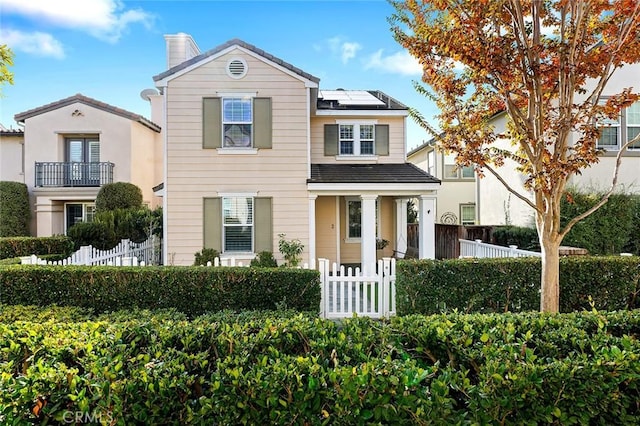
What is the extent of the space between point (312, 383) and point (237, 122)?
9968 millimetres

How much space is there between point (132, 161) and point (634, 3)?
18.6 m

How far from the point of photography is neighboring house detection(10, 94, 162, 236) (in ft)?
56.8

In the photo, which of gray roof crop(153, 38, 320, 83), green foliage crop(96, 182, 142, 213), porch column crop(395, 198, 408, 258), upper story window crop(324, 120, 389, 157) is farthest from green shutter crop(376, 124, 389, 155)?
green foliage crop(96, 182, 142, 213)

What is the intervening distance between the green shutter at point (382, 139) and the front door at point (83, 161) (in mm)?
13601

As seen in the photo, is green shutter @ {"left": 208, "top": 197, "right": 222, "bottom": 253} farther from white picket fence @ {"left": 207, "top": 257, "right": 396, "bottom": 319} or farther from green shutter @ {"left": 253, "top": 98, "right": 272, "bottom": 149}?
white picket fence @ {"left": 207, "top": 257, "right": 396, "bottom": 319}

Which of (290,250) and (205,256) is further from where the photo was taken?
(290,250)

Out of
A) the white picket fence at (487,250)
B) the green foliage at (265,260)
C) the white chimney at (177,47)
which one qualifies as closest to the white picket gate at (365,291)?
the white picket fence at (487,250)

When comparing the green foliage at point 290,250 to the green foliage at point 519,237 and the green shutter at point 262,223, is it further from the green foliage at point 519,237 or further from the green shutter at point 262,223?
the green foliage at point 519,237

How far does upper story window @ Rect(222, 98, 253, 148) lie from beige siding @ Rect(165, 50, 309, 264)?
0.42 m

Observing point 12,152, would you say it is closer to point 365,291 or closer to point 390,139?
point 390,139

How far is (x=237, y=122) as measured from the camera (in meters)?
11.2

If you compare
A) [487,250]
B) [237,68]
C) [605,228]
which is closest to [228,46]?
[237,68]

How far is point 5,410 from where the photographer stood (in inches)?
97.3

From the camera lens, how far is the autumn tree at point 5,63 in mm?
7926
